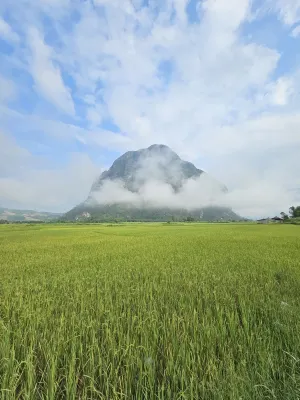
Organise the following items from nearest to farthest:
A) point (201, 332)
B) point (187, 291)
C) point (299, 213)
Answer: point (201, 332), point (187, 291), point (299, 213)

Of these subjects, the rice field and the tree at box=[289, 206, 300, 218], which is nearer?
the rice field

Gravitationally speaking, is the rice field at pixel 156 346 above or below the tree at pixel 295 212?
below

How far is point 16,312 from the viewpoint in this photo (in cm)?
488

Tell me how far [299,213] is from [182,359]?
105 m

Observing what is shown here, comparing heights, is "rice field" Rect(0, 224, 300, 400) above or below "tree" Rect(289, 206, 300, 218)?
below

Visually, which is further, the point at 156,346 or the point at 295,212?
the point at 295,212

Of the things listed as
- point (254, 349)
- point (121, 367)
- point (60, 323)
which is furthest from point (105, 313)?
point (254, 349)

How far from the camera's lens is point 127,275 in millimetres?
7945

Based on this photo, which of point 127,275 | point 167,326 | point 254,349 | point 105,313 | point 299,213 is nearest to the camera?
point 254,349

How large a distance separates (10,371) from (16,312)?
2.49 metres

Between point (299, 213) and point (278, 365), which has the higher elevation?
point (299, 213)

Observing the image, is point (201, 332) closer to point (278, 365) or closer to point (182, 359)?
point (182, 359)

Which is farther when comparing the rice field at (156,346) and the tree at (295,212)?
the tree at (295,212)

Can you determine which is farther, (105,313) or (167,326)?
(105,313)
